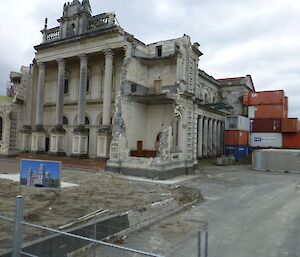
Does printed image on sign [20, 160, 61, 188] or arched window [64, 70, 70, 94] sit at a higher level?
arched window [64, 70, 70, 94]

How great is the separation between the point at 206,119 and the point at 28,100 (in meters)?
21.2

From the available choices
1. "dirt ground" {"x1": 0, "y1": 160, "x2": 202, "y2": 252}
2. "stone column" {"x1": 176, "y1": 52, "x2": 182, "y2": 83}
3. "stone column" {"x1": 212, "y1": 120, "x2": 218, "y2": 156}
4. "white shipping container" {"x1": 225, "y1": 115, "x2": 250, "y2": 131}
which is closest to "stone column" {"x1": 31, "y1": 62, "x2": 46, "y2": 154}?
"dirt ground" {"x1": 0, "y1": 160, "x2": 202, "y2": 252}

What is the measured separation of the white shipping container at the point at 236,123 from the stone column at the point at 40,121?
2364cm

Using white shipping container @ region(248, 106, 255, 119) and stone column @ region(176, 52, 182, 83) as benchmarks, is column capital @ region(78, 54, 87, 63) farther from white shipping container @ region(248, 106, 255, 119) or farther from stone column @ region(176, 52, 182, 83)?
white shipping container @ region(248, 106, 255, 119)

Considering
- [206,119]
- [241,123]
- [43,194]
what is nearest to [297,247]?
[43,194]

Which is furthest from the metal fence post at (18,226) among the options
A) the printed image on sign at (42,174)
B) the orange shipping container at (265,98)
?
the orange shipping container at (265,98)

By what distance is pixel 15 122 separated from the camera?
34.4 metres

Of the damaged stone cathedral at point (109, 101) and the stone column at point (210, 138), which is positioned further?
the stone column at point (210, 138)

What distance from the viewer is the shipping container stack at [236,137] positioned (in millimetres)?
40375

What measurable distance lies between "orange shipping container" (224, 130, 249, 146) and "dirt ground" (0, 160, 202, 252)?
78.5 feet

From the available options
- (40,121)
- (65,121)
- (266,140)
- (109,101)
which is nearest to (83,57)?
(109,101)

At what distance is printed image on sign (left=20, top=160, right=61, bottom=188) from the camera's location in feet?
38.9

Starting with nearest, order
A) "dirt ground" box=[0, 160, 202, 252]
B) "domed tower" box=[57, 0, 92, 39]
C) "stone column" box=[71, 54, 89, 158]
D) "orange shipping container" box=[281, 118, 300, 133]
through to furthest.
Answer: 1. "dirt ground" box=[0, 160, 202, 252]
2. "stone column" box=[71, 54, 89, 158]
3. "domed tower" box=[57, 0, 92, 39]
4. "orange shipping container" box=[281, 118, 300, 133]

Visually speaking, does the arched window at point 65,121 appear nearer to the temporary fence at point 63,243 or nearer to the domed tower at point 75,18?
the domed tower at point 75,18
